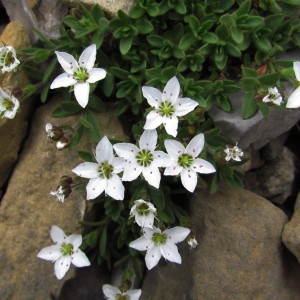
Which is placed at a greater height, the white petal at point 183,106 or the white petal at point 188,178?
the white petal at point 183,106

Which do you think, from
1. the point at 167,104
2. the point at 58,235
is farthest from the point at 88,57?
the point at 58,235

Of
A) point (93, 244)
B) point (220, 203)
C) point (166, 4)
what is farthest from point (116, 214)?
point (166, 4)

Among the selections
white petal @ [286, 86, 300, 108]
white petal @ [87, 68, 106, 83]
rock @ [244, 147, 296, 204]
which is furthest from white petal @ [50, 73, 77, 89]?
rock @ [244, 147, 296, 204]

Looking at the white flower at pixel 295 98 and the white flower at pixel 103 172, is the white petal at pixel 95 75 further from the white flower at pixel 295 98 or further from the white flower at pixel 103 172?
the white flower at pixel 295 98

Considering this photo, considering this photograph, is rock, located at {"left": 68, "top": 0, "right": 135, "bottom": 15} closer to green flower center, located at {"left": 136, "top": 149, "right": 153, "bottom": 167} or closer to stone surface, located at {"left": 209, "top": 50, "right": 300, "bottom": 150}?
stone surface, located at {"left": 209, "top": 50, "right": 300, "bottom": 150}

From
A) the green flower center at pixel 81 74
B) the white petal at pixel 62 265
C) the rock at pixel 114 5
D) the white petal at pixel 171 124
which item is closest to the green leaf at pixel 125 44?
the rock at pixel 114 5

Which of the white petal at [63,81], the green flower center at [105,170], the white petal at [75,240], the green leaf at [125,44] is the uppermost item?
the white petal at [63,81]
